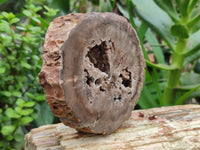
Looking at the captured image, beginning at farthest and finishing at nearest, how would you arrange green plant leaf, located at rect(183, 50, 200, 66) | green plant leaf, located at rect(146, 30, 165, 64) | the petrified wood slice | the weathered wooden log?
green plant leaf, located at rect(146, 30, 165, 64), green plant leaf, located at rect(183, 50, 200, 66), the weathered wooden log, the petrified wood slice

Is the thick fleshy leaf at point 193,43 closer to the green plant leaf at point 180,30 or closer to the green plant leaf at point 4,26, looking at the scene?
the green plant leaf at point 180,30

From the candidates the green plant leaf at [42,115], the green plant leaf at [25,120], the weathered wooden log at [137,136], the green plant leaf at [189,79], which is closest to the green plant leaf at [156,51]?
the green plant leaf at [189,79]

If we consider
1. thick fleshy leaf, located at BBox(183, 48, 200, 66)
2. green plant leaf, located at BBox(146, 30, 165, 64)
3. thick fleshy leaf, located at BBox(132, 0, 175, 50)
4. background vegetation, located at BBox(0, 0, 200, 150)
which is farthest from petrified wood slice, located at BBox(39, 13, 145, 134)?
green plant leaf, located at BBox(146, 30, 165, 64)

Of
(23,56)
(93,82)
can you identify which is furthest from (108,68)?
(23,56)

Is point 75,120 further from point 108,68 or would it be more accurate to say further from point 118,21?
point 118,21

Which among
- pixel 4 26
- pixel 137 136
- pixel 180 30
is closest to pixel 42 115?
pixel 4 26

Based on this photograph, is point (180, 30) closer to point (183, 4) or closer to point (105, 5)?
point (183, 4)

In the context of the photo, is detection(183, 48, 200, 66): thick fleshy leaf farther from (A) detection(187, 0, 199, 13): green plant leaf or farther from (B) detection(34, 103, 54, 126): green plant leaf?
(B) detection(34, 103, 54, 126): green plant leaf
